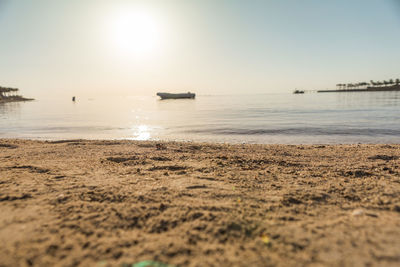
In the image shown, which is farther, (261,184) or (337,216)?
(261,184)

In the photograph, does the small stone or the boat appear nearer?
the small stone

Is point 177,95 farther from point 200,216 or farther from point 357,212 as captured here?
point 357,212

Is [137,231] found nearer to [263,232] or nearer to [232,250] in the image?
[232,250]

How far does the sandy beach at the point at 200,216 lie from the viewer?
5.89 feet

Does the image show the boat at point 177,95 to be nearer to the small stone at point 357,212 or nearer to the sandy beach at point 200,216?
the sandy beach at point 200,216

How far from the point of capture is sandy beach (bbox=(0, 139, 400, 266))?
5.89ft

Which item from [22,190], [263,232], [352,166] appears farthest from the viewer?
[352,166]

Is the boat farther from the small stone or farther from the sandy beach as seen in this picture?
the small stone

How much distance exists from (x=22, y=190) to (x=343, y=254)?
4.09 m

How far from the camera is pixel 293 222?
2.30 m

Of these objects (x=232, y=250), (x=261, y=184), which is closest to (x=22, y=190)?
(x=232, y=250)

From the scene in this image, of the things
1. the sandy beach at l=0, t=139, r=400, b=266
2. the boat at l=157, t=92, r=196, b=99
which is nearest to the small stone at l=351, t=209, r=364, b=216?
the sandy beach at l=0, t=139, r=400, b=266

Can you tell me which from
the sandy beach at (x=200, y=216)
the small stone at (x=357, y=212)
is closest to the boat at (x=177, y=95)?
the sandy beach at (x=200, y=216)

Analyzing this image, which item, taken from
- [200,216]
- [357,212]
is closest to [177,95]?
[200,216]
